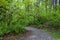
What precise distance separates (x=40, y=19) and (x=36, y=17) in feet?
2.29

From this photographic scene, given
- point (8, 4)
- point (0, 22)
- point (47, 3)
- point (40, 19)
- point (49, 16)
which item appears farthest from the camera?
point (47, 3)

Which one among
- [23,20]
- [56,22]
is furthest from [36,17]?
[23,20]

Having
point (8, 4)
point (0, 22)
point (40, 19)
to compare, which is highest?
point (8, 4)

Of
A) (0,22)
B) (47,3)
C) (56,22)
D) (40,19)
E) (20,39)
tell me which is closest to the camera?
(20,39)

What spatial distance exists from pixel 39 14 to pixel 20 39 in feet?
40.0

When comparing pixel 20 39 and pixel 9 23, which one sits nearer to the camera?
pixel 20 39

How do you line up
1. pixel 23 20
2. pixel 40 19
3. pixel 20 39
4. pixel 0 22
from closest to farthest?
1. pixel 20 39
2. pixel 0 22
3. pixel 23 20
4. pixel 40 19

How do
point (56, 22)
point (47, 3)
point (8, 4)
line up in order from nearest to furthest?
1. point (8, 4)
2. point (56, 22)
3. point (47, 3)

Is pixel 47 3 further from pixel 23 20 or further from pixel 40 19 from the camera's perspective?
pixel 23 20

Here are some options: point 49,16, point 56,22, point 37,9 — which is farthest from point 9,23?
point 37,9

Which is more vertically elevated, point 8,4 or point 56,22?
point 8,4

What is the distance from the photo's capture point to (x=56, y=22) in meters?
20.3

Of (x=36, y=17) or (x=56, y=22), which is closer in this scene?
(x=56, y=22)

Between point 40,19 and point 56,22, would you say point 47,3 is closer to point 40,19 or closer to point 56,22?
point 40,19
